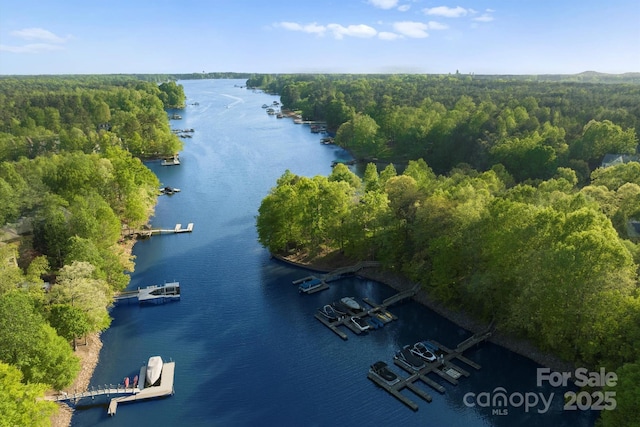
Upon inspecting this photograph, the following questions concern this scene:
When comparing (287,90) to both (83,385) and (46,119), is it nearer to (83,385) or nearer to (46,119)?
(46,119)

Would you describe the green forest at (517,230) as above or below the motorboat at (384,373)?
above

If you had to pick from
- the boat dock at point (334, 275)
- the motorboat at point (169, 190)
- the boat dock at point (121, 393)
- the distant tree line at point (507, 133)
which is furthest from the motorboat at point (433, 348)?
the motorboat at point (169, 190)

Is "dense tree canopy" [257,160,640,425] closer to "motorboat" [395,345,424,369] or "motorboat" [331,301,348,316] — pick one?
"motorboat" [395,345,424,369]

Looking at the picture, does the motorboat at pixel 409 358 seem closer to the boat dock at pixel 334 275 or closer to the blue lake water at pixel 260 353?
the blue lake water at pixel 260 353

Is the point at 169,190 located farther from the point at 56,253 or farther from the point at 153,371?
the point at 153,371

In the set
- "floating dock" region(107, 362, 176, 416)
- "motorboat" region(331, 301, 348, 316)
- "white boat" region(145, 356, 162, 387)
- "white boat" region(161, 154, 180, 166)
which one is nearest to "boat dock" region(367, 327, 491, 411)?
"motorboat" region(331, 301, 348, 316)

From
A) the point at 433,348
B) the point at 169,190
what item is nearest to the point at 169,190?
the point at 169,190
